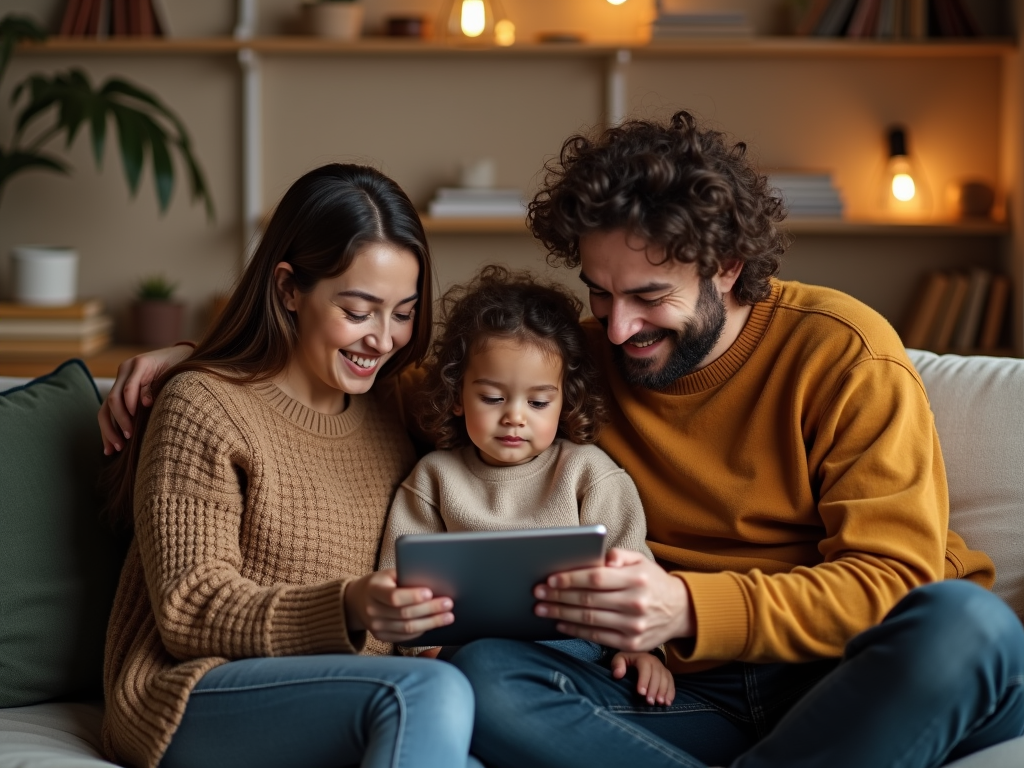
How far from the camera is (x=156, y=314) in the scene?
3566mm

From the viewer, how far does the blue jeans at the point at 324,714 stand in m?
1.36

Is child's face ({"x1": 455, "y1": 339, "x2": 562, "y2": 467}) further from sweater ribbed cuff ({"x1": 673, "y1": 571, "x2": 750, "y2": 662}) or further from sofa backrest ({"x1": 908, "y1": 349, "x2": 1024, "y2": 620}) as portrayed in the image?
sofa backrest ({"x1": 908, "y1": 349, "x2": 1024, "y2": 620})

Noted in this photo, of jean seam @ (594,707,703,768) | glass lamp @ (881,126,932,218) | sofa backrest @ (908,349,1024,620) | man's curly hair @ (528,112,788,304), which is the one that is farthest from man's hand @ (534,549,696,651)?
glass lamp @ (881,126,932,218)

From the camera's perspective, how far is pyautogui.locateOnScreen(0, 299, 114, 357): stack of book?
10.6 feet

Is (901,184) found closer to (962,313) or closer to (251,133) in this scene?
(962,313)

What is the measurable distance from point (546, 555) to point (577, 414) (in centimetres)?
43

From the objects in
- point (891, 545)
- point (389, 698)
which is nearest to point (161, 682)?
point (389, 698)

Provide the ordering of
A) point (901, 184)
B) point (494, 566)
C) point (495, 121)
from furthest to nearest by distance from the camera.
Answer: point (495, 121) < point (901, 184) < point (494, 566)

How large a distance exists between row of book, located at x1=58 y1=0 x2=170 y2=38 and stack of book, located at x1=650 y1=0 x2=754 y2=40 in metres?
1.57

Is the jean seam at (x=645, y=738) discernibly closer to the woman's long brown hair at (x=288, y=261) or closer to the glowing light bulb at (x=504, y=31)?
the woman's long brown hair at (x=288, y=261)

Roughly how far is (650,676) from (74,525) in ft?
2.94

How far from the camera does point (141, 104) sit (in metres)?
3.63

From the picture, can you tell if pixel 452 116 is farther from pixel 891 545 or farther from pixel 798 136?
pixel 891 545

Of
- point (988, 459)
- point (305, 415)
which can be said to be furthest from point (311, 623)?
point (988, 459)
